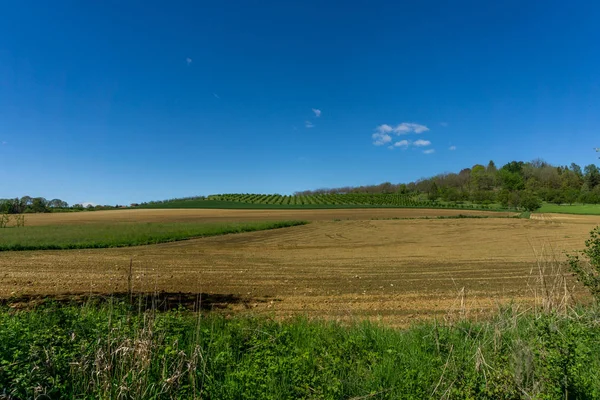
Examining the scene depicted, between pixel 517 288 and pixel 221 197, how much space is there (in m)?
141

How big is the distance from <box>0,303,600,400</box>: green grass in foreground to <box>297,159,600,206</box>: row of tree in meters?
109

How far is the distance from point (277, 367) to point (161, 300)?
757cm

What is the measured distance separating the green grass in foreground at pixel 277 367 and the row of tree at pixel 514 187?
109469 mm

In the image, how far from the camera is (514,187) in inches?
4998

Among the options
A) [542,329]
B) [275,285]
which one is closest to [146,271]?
[275,285]

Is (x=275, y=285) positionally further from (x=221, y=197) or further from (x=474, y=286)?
(x=221, y=197)

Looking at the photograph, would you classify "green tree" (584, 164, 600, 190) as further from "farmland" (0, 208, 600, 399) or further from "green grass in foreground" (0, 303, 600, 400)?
"green grass in foreground" (0, 303, 600, 400)

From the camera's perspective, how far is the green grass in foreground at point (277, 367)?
3941 millimetres

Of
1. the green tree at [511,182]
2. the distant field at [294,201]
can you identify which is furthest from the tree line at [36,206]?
the green tree at [511,182]

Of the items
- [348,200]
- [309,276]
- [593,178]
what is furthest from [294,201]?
[309,276]

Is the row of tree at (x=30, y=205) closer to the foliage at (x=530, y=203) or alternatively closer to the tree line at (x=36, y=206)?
the tree line at (x=36, y=206)

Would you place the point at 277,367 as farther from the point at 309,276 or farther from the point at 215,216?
the point at 215,216

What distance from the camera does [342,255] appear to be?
22500mm

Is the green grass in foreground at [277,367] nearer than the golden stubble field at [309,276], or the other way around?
the green grass in foreground at [277,367]
